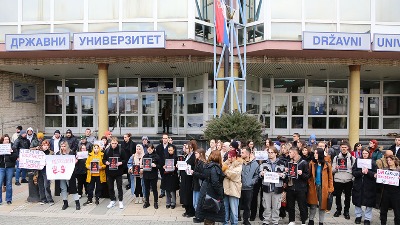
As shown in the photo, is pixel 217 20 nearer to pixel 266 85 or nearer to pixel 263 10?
pixel 263 10

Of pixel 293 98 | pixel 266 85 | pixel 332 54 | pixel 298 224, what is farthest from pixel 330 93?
pixel 298 224

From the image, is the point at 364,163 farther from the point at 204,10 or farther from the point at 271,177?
the point at 204,10

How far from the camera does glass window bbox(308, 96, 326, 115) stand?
19.6m

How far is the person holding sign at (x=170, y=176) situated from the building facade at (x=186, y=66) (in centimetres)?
587

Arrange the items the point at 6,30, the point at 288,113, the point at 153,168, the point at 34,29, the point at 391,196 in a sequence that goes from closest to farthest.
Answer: the point at 391,196, the point at 153,168, the point at 34,29, the point at 6,30, the point at 288,113

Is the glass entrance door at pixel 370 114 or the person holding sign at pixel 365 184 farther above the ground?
the glass entrance door at pixel 370 114

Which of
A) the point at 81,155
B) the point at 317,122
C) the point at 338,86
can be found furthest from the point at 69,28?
the point at 338,86

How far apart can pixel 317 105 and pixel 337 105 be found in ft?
3.94

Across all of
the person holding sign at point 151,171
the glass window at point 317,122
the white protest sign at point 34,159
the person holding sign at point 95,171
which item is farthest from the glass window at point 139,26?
Result: the glass window at point 317,122

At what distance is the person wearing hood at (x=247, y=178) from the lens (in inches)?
275

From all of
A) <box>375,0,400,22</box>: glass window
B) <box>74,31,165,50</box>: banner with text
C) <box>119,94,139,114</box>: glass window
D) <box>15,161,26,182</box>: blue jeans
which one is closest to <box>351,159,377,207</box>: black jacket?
<box>74,31,165,50</box>: banner with text

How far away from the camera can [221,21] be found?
41.4 ft

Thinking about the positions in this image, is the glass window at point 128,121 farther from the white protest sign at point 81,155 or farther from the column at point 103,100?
the white protest sign at point 81,155

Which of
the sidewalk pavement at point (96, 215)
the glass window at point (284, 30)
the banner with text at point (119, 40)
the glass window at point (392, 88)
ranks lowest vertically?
the sidewalk pavement at point (96, 215)
